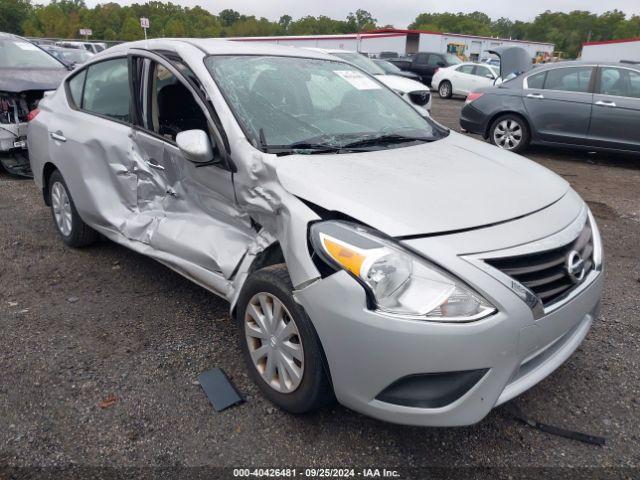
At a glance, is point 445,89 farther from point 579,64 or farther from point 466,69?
point 579,64

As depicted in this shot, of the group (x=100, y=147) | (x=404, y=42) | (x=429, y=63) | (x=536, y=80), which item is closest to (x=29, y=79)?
(x=100, y=147)

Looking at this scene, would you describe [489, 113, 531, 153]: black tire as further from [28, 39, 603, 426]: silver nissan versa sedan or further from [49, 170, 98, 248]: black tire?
[49, 170, 98, 248]: black tire

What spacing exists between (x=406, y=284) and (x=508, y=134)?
7.22 metres

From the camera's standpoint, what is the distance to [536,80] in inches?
323

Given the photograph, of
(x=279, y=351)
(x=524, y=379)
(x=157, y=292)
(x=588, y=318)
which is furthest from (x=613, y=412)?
(x=157, y=292)

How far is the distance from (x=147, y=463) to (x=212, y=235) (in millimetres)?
1204

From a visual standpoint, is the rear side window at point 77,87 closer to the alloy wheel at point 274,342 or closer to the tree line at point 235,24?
the alloy wheel at point 274,342

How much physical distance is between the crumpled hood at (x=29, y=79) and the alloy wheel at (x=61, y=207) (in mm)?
2444

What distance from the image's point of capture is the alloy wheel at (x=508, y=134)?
8.27m

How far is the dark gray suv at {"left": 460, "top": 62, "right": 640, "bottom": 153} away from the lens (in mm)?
7441

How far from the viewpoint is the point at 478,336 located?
73.8 inches

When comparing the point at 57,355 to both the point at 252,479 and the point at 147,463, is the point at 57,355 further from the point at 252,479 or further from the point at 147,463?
the point at 252,479

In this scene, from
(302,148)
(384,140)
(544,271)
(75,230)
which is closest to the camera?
(544,271)

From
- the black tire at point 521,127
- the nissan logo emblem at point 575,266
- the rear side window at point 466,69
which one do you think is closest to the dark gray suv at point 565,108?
the black tire at point 521,127
